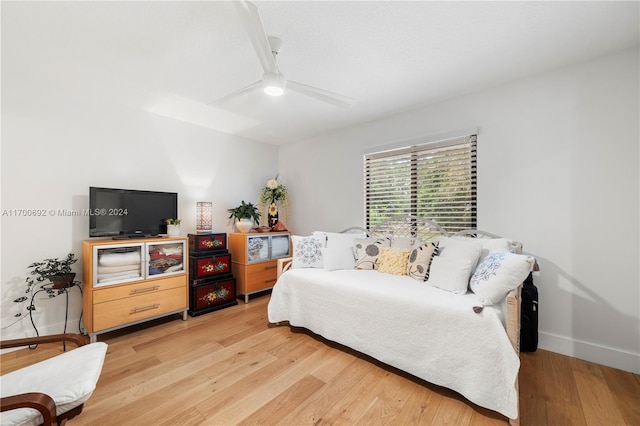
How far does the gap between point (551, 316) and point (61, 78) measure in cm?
486

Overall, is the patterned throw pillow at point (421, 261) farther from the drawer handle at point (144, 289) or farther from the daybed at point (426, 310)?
the drawer handle at point (144, 289)

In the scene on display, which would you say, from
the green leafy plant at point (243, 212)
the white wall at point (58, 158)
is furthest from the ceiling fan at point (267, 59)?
the green leafy plant at point (243, 212)

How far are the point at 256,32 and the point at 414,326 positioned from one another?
2090 mm

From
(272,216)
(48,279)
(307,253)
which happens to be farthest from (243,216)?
(48,279)

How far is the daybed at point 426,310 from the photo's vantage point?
62.4 inches

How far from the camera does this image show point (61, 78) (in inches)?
97.0

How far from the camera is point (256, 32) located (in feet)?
4.79

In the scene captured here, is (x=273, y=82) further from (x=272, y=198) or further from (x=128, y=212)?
(x=272, y=198)

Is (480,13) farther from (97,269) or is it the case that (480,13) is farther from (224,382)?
(97,269)

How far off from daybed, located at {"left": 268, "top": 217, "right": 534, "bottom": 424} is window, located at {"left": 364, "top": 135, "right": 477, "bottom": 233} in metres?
0.21

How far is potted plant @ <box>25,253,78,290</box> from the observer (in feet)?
7.84

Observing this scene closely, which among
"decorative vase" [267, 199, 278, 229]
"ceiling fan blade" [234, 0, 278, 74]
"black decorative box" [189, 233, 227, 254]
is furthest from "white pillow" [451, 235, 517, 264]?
"black decorative box" [189, 233, 227, 254]

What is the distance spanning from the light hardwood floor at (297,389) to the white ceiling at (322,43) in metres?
2.39

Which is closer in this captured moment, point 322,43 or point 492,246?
point 322,43
